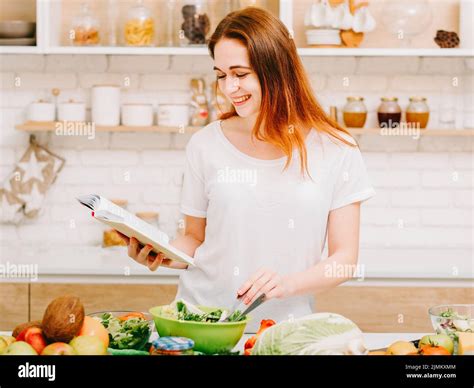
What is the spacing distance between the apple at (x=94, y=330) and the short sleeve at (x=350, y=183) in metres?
0.72

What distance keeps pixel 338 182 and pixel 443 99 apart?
173 cm

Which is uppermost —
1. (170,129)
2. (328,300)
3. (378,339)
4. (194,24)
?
(194,24)

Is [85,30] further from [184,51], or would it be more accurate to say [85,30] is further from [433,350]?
[433,350]

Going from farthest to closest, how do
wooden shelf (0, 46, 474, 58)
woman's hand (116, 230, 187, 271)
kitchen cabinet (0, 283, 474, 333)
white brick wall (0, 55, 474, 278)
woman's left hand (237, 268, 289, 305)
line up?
white brick wall (0, 55, 474, 278) < wooden shelf (0, 46, 474, 58) < kitchen cabinet (0, 283, 474, 333) < woman's hand (116, 230, 187, 271) < woman's left hand (237, 268, 289, 305)

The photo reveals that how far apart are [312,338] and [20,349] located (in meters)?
0.47

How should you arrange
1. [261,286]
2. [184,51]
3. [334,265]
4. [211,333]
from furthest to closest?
[184,51] → [334,265] → [261,286] → [211,333]

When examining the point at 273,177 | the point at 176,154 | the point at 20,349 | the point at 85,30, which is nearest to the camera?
the point at 20,349

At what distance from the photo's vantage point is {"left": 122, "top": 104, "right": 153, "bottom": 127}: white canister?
10.7 ft

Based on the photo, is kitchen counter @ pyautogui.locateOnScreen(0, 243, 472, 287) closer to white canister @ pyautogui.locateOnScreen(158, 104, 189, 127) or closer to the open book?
white canister @ pyautogui.locateOnScreen(158, 104, 189, 127)

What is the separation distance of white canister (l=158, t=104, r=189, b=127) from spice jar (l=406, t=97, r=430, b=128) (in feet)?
3.10

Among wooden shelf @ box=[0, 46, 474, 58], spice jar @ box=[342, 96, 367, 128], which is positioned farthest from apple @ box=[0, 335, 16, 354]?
spice jar @ box=[342, 96, 367, 128]

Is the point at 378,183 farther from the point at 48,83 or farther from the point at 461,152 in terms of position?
the point at 48,83

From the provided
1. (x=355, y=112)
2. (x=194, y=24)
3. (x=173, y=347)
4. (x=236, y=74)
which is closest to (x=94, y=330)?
(x=173, y=347)

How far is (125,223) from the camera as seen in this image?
141 centimetres
